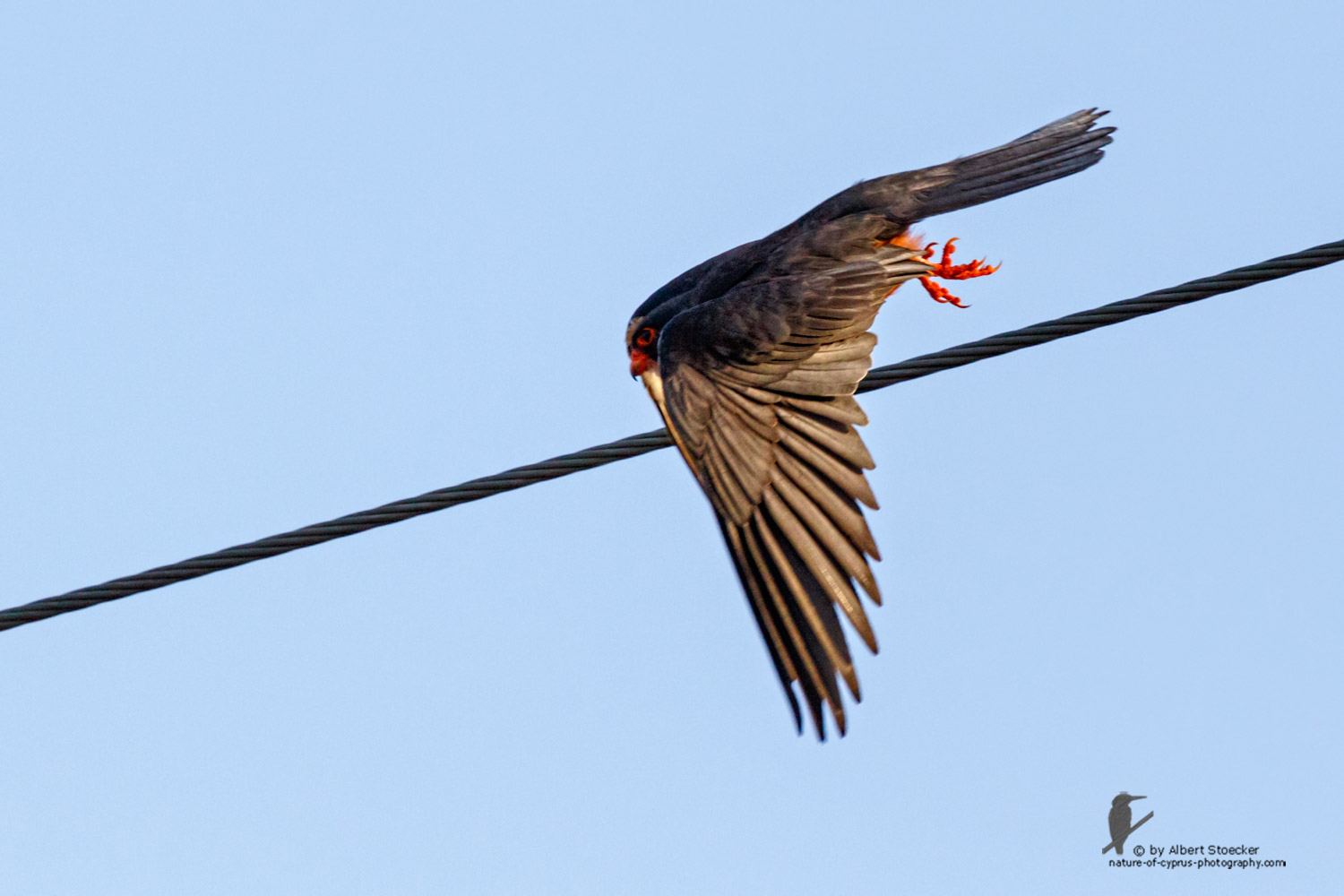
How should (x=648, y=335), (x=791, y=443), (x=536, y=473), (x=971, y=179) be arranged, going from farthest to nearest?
(x=648, y=335) → (x=971, y=179) → (x=791, y=443) → (x=536, y=473)

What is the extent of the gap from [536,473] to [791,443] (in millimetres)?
1455

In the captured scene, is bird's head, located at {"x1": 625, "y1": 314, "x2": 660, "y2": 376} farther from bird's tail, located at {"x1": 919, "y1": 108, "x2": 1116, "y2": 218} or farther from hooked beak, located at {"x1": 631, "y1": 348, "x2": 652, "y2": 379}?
bird's tail, located at {"x1": 919, "y1": 108, "x2": 1116, "y2": 218}

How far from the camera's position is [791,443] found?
5.91 m

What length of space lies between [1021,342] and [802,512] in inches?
48.9

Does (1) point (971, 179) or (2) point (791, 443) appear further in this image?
(1) point (971, 179)

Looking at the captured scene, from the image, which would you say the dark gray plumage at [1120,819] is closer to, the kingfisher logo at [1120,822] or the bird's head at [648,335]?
the kingfisher logo at [1120,822]

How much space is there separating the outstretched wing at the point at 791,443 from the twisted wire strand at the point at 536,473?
88 centimetres

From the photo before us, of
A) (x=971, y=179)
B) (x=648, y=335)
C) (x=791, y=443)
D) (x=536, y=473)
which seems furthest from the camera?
(x=648, y=335)

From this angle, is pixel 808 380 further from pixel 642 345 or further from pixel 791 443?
pixel 642 345

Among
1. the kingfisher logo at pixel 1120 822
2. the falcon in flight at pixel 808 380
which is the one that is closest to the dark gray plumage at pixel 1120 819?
the kingfisher logo at pixel 1120 822

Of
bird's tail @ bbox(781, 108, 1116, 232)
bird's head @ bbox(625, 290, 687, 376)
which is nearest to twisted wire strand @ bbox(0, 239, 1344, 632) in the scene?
bird's tail @ bbox(781, 108, 1116, 232)

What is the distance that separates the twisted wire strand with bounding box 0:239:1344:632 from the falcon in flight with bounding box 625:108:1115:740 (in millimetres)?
891

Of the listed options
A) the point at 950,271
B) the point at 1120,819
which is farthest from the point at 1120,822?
the point at 950,271

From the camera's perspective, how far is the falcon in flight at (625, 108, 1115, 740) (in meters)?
5.54
